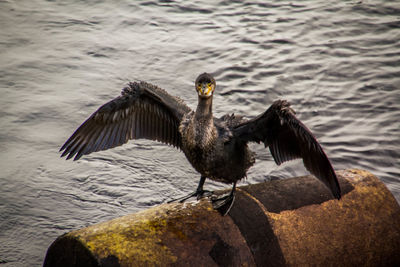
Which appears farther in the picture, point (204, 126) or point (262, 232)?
point (204, 126)

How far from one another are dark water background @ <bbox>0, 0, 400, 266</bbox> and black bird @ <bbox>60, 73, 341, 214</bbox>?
1176 mm

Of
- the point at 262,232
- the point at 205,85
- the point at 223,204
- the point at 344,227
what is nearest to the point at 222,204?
the point at 223,204

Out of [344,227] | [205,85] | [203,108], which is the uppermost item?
[205,85]

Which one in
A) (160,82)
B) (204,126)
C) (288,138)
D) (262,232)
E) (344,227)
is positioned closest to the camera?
(262,232)

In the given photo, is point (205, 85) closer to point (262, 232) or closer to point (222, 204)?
point (222, 204)

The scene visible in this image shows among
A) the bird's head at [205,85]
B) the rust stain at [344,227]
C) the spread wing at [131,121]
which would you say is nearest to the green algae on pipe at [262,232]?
the rust stain at [344,227]

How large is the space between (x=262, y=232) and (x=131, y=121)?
1535mm

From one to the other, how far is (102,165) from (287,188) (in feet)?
9.01

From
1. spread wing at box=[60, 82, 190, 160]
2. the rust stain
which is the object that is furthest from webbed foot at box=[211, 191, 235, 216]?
spread wing at box=[60, 82, 190, 160]

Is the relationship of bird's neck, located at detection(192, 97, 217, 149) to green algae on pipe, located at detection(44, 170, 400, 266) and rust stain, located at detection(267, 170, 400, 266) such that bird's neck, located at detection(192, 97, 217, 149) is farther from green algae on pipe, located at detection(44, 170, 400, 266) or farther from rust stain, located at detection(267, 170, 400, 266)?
rust stain, located at detection(267, 170, 400, 266)

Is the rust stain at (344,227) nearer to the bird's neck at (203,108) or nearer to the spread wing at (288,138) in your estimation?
the spread wing at (288,138)

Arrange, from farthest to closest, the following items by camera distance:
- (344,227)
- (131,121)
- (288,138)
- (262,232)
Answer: (131,121)
(288,138)
(344,227)
(262,232)

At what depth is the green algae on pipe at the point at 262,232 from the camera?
259cm

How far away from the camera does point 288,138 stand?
11.0ft
